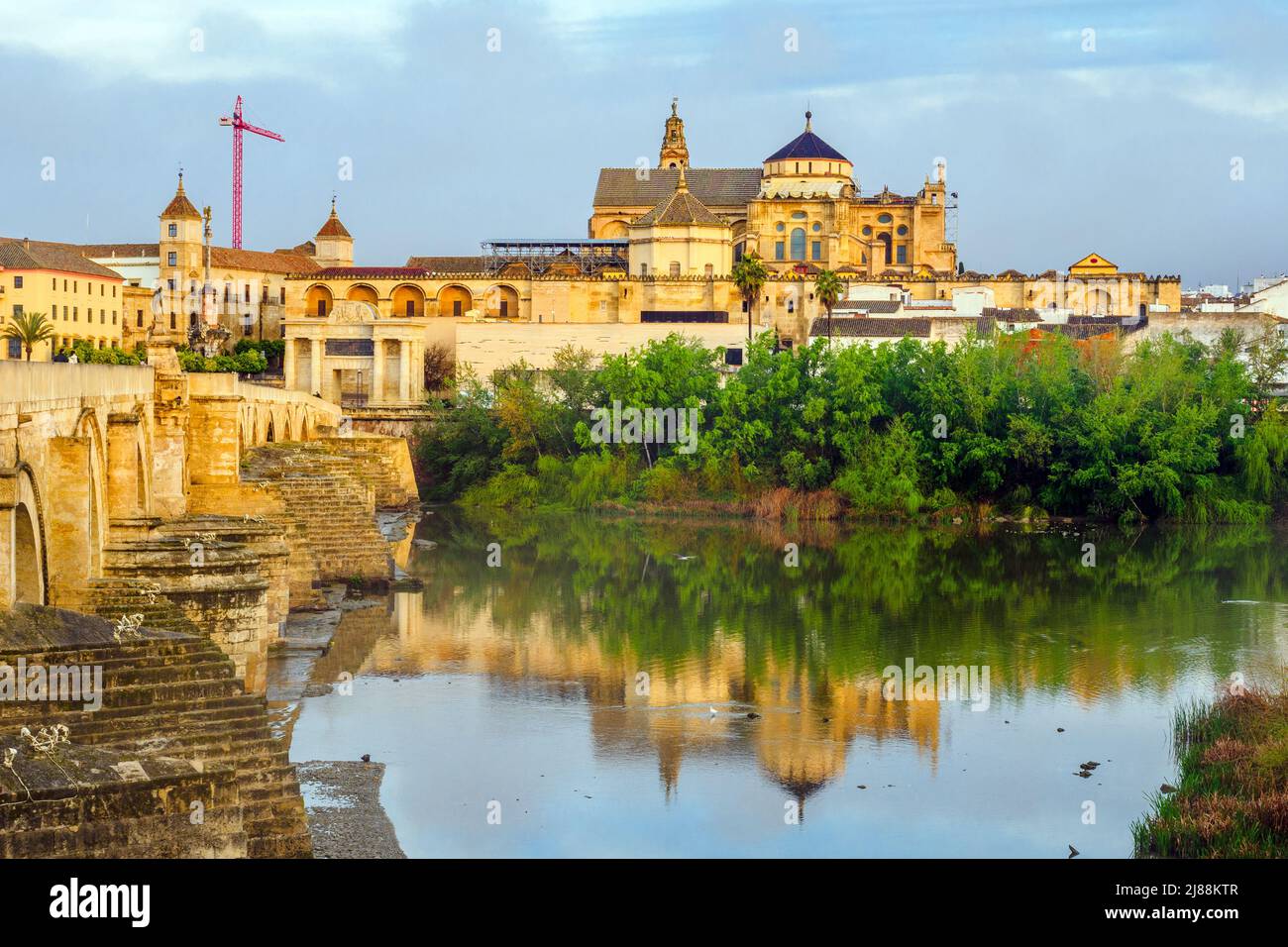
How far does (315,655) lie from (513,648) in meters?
3.47

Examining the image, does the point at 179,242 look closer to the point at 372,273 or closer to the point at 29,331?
the point at 372,273

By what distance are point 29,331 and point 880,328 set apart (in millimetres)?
31329

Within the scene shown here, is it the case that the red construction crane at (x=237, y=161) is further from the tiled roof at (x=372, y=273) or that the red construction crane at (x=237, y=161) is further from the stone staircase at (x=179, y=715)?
the stone staircase at (x=179, y=715)

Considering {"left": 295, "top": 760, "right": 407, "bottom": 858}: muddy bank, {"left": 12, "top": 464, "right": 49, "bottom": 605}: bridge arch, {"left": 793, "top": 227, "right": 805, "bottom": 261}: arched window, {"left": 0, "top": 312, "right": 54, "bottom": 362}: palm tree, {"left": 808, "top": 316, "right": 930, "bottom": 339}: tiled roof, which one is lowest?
{"left": 295, "top": 760, "right": 407, "bottom": 858}: muddy bank

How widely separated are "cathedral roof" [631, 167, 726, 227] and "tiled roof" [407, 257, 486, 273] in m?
9.46

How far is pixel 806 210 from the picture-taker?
8244cm

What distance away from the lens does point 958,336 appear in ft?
A: 208

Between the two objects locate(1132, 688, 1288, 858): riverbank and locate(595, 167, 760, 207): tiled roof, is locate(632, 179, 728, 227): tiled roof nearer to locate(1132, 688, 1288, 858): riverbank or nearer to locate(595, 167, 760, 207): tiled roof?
locate(595, 167, 760, 207): tiled roof

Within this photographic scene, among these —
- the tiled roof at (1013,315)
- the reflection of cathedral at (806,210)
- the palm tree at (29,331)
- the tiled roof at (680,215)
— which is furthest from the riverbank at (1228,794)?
the reflection of cathedral at (806,210)

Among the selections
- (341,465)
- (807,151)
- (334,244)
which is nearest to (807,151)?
(807,151)

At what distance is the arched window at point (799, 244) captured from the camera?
82125 mm

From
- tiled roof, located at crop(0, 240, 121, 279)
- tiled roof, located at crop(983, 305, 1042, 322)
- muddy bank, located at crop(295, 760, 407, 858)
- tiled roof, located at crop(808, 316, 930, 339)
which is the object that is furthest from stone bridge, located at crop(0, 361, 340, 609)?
tiled roof, located at crop(983, 305, 1042, 322)

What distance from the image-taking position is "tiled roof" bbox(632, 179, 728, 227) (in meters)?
74.2

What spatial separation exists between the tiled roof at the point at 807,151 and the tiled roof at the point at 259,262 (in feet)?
78.0
